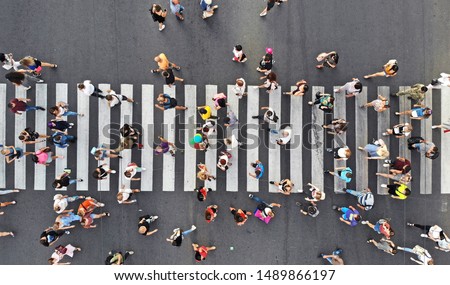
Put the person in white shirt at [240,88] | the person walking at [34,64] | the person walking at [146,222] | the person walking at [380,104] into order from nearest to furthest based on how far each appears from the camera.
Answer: the person walking at [34,64], the person in white shirt at [240,88], the person walking at [380,104], the person walking at [146,222]

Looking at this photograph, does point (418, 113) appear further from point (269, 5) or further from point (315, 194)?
point (269, 5)

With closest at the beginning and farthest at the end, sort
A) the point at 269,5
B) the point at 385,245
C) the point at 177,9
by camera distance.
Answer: the point at 177,9
the point at 269,5
the point at 385,245

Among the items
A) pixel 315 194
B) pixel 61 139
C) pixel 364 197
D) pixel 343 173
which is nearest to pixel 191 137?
pixel 61 139

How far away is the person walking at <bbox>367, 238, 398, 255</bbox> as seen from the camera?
9.97 meters

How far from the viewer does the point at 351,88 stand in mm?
9891

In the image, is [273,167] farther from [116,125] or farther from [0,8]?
[0,8]

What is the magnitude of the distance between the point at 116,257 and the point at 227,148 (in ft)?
16.2

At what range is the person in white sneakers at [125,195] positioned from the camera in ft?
32.3

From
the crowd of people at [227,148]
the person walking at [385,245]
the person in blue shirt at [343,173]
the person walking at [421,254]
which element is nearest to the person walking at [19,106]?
the crowd of people at [227,148]

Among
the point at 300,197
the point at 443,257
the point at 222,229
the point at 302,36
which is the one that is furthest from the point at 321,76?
the point at 443,257

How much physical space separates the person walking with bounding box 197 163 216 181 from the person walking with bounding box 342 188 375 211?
179 inches

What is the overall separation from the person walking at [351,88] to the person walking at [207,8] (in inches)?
194

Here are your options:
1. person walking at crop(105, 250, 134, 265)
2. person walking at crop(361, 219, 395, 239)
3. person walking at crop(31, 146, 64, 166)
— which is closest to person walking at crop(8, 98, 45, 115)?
person walking at crop(31, 146, 64, 166)

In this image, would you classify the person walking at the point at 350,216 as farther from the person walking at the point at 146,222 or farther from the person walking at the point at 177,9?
the person walking at the point at 177,9
